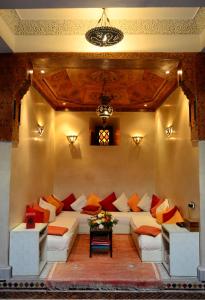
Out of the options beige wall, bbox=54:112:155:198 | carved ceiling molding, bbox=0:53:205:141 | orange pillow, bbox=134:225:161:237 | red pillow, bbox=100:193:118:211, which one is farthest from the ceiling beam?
red pillow, bbox=100:193:118:211

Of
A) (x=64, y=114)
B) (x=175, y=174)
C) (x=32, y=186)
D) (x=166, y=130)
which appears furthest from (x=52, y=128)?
(x=175, y=174)

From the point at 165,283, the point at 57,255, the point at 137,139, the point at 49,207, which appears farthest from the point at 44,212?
the point at 137,139

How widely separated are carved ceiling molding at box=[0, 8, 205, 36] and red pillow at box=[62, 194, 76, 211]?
4504 mm

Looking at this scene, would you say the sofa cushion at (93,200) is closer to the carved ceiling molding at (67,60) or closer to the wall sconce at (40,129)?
the wall sconce at (40,129)

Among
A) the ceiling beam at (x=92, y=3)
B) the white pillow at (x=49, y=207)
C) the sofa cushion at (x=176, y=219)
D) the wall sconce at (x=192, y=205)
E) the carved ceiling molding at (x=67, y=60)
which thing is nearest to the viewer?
the ceiling beam at (x=92, y=3)

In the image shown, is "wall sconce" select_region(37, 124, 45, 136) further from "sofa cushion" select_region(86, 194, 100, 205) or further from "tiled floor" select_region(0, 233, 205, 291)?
"tiled floor" select_region(0, 233, 205, 291)

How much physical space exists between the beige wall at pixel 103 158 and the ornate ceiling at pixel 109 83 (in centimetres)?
36

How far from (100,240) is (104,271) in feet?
3.07

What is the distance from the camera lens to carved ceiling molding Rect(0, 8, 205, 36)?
12.9 ft

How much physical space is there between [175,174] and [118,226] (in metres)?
2.03

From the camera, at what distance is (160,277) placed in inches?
158

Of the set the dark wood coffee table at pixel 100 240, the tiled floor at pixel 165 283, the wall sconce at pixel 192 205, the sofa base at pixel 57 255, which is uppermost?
the wall sconce at pixel 192 205

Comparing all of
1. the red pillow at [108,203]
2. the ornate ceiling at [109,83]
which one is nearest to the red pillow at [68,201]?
the red pillow at [108,203]

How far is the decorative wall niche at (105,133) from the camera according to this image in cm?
786
